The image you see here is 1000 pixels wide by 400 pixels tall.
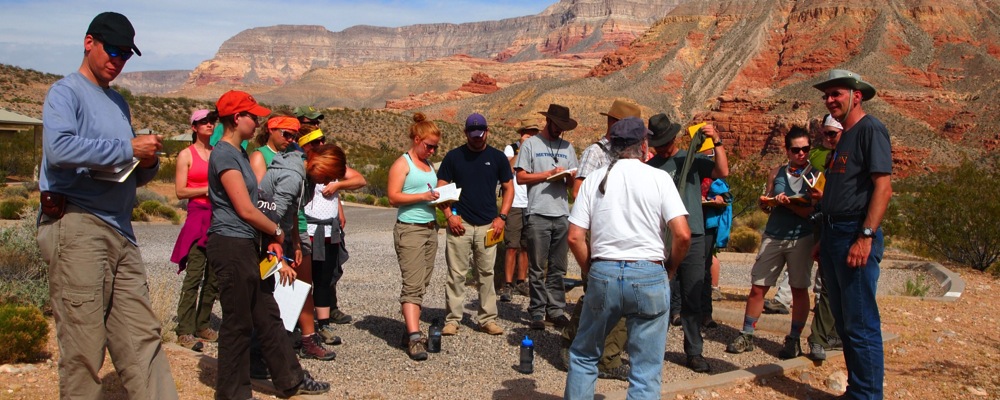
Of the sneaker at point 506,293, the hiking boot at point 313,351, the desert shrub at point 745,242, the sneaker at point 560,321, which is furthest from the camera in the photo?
the desert shrub at point 745,242

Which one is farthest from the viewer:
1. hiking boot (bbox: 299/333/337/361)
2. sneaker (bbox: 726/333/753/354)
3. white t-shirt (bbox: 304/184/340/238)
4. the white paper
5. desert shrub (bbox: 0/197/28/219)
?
desert shrub (bbox: 0/197/28/219)

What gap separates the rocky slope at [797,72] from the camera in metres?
70.1

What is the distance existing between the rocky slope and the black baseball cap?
66.3 meters

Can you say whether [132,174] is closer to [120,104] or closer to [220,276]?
[120,104]

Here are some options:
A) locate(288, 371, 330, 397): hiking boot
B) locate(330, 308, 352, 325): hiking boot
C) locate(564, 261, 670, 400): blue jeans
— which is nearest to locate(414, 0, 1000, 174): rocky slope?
locate(330, 308, 352, 325): hiking boot

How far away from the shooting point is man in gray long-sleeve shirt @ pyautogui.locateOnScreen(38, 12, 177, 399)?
3.71 metres

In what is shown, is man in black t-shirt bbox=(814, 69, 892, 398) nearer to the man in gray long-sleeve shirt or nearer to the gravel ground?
the gravel ground

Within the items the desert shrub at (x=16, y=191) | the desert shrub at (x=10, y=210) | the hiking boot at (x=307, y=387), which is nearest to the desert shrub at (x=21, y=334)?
the hiking boot at (x=307, y=387)

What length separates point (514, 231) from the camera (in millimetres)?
8984

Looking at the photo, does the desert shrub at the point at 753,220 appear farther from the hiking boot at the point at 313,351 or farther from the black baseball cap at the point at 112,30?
the black baseball cap at the point at 112,30

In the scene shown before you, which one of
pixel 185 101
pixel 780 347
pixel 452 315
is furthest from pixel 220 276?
pixel 185 101

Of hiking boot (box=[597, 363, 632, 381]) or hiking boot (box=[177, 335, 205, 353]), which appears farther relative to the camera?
hiking boot (box=[177, 335, 205, 353])

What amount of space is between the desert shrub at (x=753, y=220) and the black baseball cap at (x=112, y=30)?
18350 millimetres

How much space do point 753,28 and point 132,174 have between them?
362 feet
